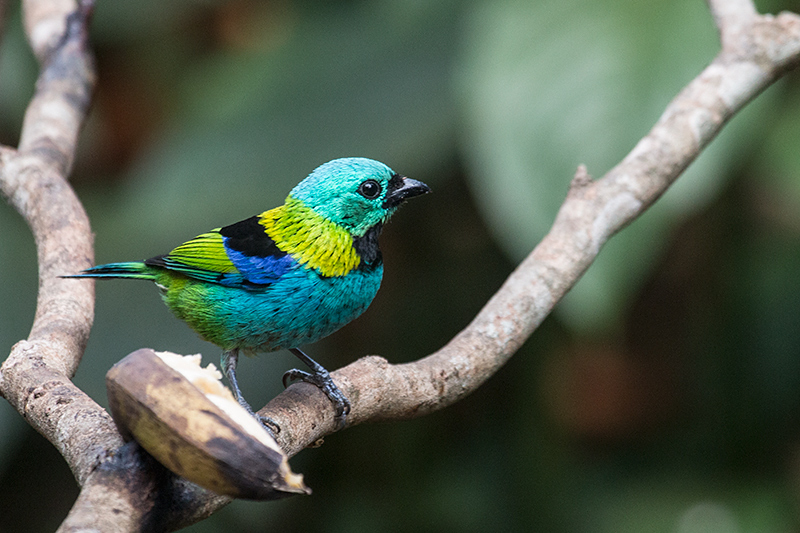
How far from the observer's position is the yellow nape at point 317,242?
2154 mm

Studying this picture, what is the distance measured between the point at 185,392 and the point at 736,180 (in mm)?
3160

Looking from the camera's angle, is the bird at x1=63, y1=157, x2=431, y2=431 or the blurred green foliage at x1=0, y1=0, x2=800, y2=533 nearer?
the bird at x1=63, y1=157, x2=431, y2=431

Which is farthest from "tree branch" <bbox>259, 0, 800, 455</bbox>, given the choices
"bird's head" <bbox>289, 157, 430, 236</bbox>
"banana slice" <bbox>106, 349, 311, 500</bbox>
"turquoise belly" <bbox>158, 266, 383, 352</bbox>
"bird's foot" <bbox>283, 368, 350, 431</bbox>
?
"banana slice" <bbox>106, 349, 311, 500</bbox>

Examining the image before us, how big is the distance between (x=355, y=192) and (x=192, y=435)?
1.02 meters

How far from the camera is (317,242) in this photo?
85.8 inches

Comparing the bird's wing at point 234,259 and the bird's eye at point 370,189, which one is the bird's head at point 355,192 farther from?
the bird's wing at point 234,259

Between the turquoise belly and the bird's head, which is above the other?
the bird's head

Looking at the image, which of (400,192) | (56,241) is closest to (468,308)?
(400,192)

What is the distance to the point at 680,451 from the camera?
4.00 m

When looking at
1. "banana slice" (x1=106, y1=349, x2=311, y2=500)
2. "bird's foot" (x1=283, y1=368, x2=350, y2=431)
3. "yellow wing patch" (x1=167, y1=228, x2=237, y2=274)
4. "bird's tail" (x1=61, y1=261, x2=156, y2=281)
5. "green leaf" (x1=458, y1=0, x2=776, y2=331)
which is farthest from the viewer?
"green leaf" (x1=458, y1=0, x2=776, y2=331)

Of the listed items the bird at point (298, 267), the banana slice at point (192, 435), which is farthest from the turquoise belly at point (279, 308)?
the banana slice at point (192, 435)

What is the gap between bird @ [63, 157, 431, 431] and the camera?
2.14 m

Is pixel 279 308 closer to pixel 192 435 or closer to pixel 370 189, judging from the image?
pixel 370 189

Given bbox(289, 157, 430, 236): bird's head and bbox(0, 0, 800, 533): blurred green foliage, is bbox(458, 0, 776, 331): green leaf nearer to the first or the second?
bbox(0, 0, 800, 533): blurred green foliage
